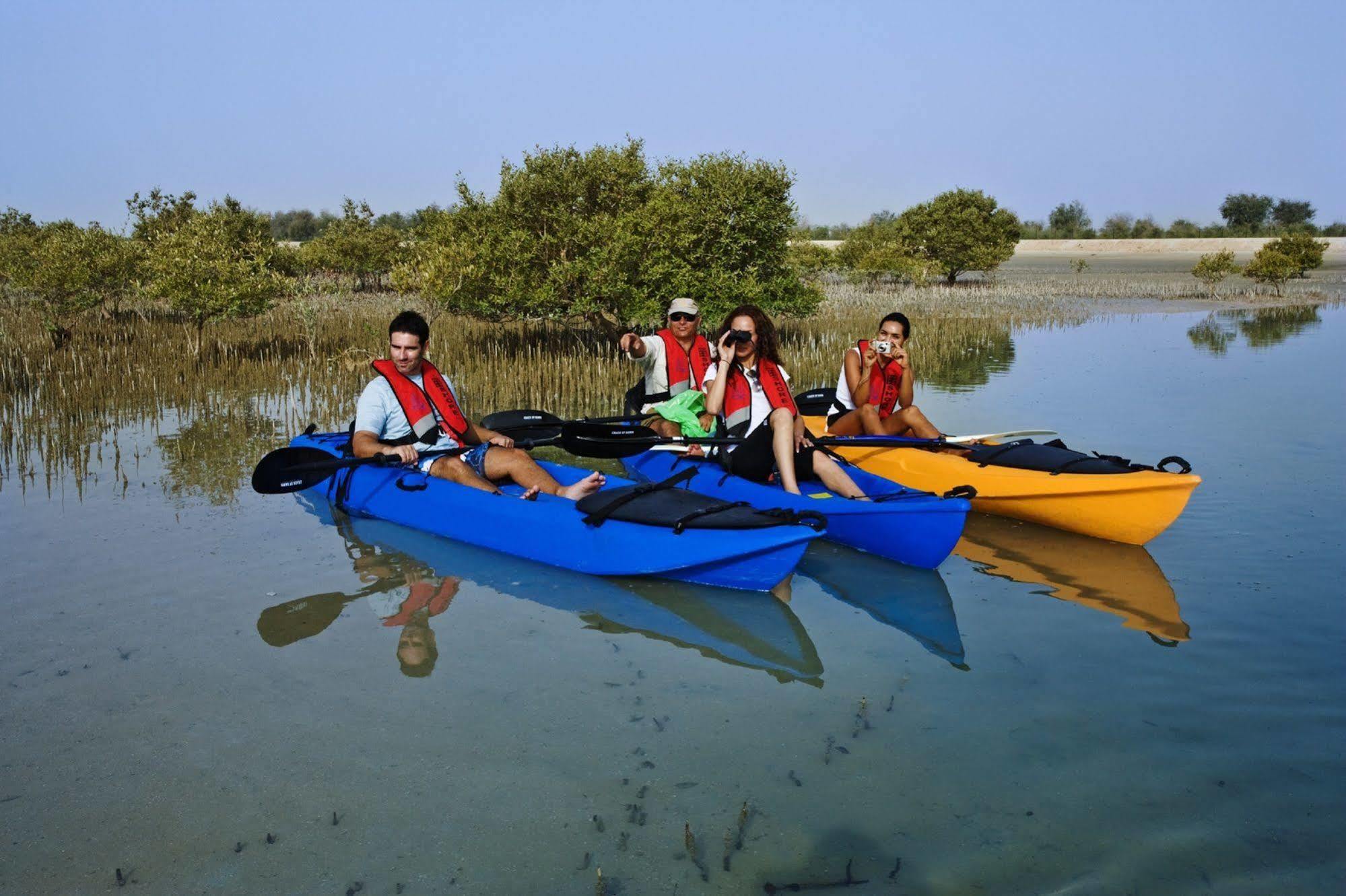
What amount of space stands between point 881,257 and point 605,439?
2745 centimetres

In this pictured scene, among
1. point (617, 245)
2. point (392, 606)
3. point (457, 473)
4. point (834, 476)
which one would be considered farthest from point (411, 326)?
point (617, 245)

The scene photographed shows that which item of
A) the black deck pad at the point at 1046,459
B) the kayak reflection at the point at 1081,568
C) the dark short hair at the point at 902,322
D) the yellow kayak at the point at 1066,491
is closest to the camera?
the kayak reflection at the point at 1081,568

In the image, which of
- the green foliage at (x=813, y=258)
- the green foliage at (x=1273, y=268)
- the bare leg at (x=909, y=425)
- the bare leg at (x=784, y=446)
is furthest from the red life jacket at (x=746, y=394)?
the green foliage at (x=1273, y=268)

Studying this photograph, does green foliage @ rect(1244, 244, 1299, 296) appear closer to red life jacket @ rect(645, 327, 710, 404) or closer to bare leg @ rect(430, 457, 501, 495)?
red life jacket @ rect(645, 327, 710, 404)

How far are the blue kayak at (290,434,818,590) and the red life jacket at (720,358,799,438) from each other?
90 centimetres

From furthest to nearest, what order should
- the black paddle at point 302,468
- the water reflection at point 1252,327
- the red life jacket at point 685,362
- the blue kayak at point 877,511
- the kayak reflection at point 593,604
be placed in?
the water reflection at point 1252,327, the red life jacket at point 685,362, the black paddle at point 302,468, the blue kayak at point 877,511, the kayak reflection at point 593,604

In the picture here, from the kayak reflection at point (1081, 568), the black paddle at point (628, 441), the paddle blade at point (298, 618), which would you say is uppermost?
the black paddle at point (628, 441)

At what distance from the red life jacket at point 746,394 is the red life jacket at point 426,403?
1.75m

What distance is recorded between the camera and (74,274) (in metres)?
15.7

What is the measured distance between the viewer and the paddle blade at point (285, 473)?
6.44 meters

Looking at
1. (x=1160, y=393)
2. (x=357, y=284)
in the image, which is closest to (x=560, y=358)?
(x=1160, y=393)

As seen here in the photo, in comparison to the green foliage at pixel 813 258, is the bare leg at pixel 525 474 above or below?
below

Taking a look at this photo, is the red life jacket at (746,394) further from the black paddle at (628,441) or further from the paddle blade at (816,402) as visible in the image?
the paddle blade at (816,402)

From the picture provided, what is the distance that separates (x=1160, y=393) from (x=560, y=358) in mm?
7295
